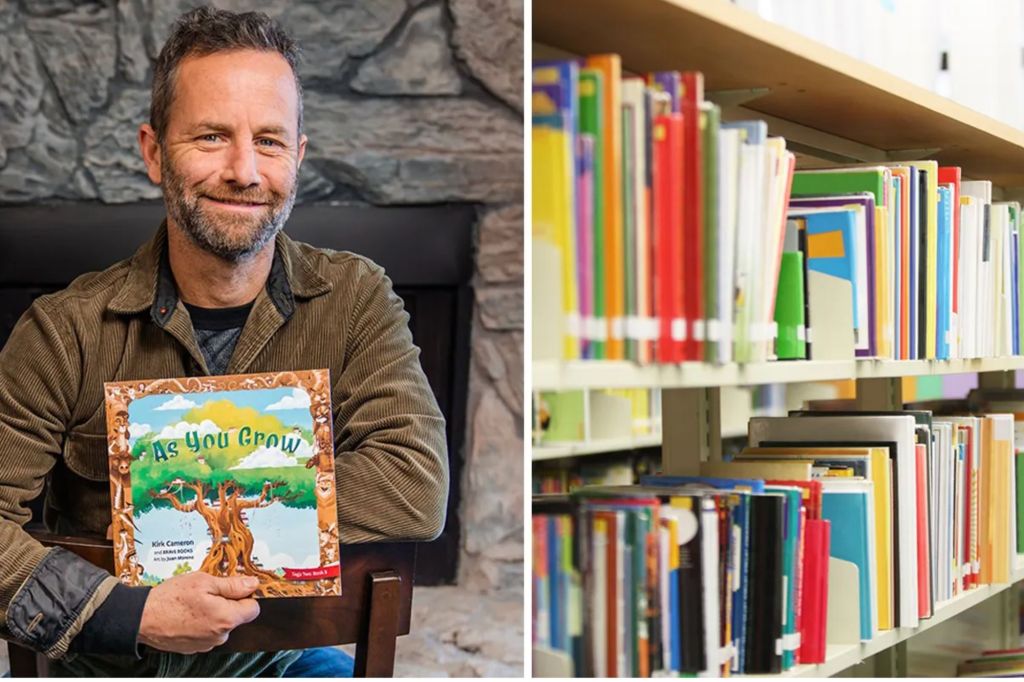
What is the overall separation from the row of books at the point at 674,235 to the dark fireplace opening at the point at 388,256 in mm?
1314

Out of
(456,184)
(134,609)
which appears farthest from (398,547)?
(456,184)

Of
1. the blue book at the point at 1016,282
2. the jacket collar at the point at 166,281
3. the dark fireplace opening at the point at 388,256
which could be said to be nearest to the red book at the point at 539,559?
the jacket collar at the point at 166,281

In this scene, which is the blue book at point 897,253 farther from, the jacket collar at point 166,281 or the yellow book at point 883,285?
the jacket collar at point 166,281

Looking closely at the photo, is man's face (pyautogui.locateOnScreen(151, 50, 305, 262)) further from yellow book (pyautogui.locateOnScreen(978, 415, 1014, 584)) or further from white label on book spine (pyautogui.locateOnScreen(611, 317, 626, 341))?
yellow book (pyautogui.locateOnScreen(978, 415, 1014, 584))

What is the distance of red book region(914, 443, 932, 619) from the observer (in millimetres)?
1809

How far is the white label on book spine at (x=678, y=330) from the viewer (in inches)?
46.3

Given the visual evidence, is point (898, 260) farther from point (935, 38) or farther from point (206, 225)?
point (206, 225)

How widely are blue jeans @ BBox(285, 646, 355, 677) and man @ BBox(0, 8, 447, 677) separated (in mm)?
100

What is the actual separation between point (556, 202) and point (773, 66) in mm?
627

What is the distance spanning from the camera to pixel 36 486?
1444 mm

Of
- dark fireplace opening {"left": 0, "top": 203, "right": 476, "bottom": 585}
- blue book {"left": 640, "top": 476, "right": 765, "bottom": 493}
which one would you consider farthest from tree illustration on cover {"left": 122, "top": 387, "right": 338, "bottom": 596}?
dark fireplace opening {"left": 0, "top": 203, "right": 476, "bottom": 585}

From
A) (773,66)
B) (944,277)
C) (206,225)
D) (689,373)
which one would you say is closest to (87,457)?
(206,225)

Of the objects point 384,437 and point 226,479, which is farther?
point 384,437

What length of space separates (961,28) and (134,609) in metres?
2.01
